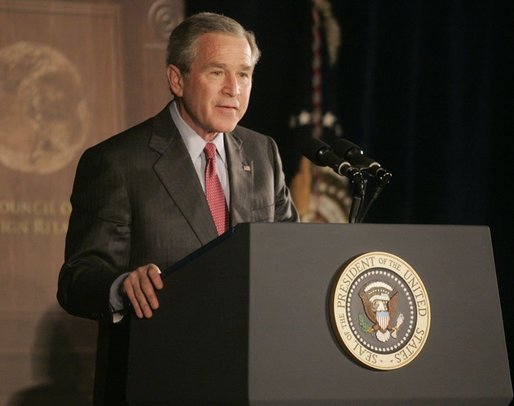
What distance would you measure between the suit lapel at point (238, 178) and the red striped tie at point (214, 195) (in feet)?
0.08

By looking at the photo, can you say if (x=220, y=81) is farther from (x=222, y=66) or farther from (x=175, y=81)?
(x=175, y=81)

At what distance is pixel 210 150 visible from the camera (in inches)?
89.7

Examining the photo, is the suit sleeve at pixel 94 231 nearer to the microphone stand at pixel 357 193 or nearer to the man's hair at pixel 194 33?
the man's hair at pixel 194 33

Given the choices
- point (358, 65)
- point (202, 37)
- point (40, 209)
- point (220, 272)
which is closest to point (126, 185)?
point (202, 37)

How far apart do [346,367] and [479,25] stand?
2948 mm

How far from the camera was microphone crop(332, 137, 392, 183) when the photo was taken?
1820 mm

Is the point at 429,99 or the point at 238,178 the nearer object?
the point at 238,178

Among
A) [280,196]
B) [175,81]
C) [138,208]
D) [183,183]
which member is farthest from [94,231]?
[280,196]

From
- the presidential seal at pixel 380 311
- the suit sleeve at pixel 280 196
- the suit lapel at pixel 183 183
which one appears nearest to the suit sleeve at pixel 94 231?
the suit lapel at pixel 183 183

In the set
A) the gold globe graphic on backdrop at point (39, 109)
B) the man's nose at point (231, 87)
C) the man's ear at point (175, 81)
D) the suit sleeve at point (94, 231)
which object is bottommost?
the suit sleeve at point (94, 231)

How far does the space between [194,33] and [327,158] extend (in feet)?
1.80

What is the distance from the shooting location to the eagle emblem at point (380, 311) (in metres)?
1.52

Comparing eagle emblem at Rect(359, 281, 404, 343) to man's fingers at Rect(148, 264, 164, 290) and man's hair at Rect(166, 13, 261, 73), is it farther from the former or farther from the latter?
man's hair at Rect(166, 13, 261, 73)

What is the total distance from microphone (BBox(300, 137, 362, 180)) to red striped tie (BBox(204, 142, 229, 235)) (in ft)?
1.00
